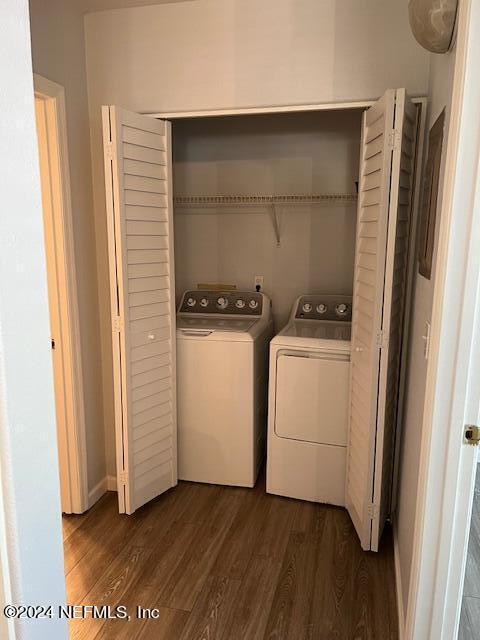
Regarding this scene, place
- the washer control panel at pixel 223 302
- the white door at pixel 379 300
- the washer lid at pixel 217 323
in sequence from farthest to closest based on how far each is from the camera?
the washer control panel at pixel 223 302, the washer lid at pixel 217 323, the white door at pixel 379 300

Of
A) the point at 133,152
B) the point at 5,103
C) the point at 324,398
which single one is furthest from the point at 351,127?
the point at 5,103

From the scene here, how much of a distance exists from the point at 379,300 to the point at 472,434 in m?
0.85

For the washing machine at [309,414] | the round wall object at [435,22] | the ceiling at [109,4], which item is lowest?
the washing machine at [309,414]

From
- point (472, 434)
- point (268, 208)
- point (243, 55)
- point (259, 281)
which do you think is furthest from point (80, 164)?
point (472, 434)

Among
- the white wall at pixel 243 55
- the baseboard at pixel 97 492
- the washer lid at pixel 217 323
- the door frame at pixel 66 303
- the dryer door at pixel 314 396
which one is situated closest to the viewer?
the white wall at pixel 243 55

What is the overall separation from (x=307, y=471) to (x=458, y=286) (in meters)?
1.72

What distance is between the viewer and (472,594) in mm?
2041

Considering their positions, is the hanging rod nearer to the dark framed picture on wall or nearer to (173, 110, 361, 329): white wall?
(173, 110, 361, 329): white wall

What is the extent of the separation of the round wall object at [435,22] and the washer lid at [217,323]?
168cm

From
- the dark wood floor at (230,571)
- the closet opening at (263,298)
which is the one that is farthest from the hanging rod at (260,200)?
the dark wood floor at (230,571)

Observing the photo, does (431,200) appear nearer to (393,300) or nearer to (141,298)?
(393,300)

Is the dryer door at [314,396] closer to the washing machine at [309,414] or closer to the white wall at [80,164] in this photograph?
the washing machine at [309,414]

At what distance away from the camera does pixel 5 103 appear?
0.85 m

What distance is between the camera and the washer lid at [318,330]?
2699mm
